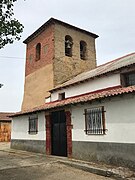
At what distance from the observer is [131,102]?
8125 mm

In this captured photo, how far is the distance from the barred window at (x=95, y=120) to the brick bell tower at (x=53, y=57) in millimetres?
8084

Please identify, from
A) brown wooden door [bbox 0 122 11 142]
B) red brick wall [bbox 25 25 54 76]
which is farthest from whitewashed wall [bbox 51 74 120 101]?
brown wooden door [bbox 0 122 11 142]

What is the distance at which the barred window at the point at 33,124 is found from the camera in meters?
14.2

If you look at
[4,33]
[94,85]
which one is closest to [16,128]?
[94,85]

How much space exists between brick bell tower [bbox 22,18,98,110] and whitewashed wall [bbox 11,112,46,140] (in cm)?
290

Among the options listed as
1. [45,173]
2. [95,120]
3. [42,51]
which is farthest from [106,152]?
[42,51]

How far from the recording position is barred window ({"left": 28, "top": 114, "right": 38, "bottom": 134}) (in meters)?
14.2

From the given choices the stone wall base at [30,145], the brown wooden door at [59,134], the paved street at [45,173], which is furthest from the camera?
the stone wall base at [30,145]

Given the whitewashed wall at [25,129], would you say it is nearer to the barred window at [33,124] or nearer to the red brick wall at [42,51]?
the barred window at [33,124]

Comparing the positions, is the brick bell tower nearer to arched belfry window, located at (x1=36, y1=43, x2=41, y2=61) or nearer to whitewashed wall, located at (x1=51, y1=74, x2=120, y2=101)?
arched belfry window, located at (x1=36, y1=43, x2=41, y2=61)

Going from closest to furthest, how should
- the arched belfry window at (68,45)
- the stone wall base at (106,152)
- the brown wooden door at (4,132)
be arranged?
the stone wall base at (106,152)
the arched belfry window at (68,45)
the brown wooden door at (4,132)

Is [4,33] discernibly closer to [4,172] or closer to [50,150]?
[4,172]

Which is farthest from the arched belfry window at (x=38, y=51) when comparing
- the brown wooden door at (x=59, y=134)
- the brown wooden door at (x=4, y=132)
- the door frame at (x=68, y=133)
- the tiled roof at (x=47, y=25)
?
the brown wooden door at (x=4, y=132)

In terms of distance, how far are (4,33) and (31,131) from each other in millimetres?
9036
